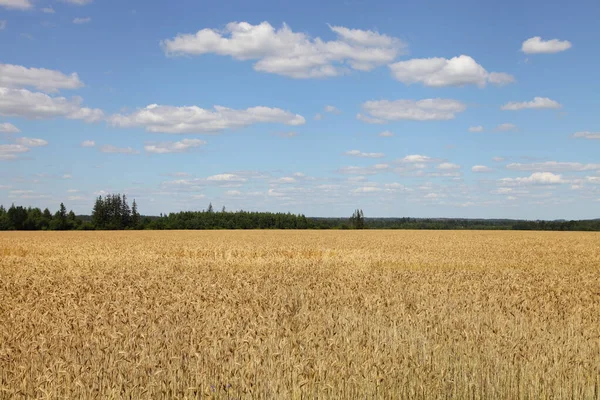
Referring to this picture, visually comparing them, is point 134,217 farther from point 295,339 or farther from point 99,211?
point 295,339

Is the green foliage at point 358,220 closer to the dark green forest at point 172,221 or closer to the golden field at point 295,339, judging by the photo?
the dark green forest at point 172,221

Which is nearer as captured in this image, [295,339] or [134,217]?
[295,339]

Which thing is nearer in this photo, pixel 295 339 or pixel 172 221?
pixel 295 339

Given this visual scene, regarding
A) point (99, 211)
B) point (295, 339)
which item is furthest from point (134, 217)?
point (295, 339)

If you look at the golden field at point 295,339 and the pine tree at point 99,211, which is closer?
the golden field at point 295,339

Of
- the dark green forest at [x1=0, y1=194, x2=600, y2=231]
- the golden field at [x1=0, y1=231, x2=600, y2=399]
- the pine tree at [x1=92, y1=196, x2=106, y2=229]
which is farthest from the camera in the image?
the pine tree at [x1=92, y1=196, x2=106, y2=229]

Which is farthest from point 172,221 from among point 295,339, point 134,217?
point 295,339

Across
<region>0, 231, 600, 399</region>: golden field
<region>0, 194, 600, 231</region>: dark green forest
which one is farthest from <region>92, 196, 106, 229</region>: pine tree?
<region>0, 231, 600, 399</region>: golden field

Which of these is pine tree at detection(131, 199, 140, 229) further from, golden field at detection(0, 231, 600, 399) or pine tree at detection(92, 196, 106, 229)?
golden field at detection(0, 231, 600, 399)

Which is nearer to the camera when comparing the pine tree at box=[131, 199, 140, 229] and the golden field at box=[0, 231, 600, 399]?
the golden field at box=[0, 231, 600, 399]

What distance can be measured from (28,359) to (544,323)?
8.75 meters

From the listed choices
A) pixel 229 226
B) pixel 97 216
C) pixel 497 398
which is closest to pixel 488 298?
pixel 497 398

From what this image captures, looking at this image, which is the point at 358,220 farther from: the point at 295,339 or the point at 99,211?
the point at 295,339

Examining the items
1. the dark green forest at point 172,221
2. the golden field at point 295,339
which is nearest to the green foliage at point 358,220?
the dark green forest at point 172,221
